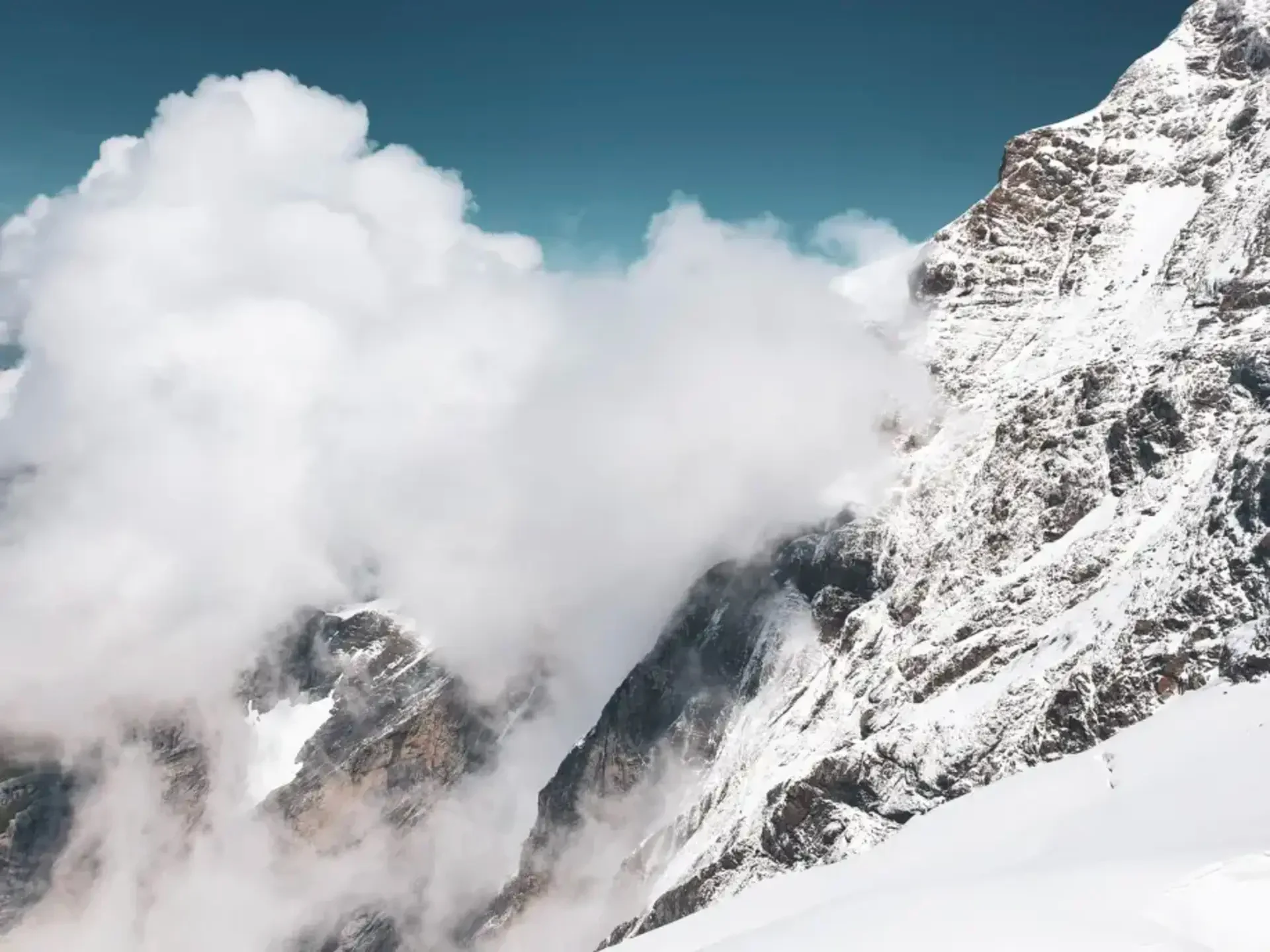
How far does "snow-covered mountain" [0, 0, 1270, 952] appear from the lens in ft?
117

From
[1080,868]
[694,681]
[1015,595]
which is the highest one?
[694,681]

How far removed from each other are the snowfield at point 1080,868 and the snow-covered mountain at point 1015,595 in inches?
10.9

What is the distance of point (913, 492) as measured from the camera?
81062 mm

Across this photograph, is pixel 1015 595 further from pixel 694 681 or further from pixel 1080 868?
pixel 694 681

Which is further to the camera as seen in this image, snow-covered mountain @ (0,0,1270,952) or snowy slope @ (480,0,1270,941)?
snowy slope @ (480,0,1270,941)

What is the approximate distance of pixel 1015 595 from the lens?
→ 181 feet

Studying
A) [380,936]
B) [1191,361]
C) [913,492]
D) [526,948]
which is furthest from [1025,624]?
[380,936]

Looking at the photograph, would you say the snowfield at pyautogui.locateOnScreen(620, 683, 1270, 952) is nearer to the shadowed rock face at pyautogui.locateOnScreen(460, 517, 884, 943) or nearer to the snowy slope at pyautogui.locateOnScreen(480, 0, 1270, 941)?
the snowy slope at pyautogui.locateOnScreen(480, 0, 1270, 941)

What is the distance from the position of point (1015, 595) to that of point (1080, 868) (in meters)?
40.3

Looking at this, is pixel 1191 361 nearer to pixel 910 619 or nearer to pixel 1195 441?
pixel 1195 441

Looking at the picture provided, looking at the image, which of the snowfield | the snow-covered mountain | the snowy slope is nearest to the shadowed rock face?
the snow-covered mountain

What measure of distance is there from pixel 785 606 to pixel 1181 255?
48.1 m

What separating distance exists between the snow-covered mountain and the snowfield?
28 centimetres

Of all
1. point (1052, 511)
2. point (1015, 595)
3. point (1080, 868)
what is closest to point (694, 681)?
point (1052, 511)
